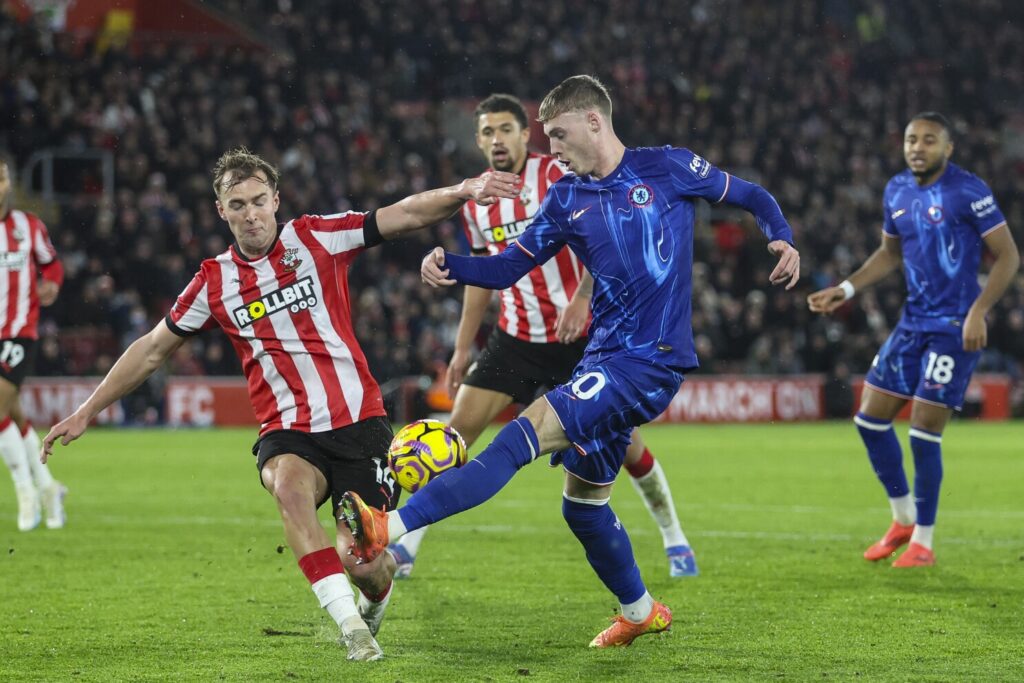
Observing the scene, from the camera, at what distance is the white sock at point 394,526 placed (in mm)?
4555

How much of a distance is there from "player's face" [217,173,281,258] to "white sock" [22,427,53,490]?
15.7ft

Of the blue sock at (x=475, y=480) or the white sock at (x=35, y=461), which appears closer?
the blue sock at (x=475, y=480)

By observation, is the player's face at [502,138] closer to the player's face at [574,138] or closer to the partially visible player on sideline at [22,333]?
the player's face at [574,138]

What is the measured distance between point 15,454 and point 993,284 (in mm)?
6601

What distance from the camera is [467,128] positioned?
1091 inches

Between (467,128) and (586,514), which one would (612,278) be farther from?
(467,128)

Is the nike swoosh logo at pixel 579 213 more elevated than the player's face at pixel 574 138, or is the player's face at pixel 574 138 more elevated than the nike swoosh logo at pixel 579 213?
the player's face at pixel 574 138

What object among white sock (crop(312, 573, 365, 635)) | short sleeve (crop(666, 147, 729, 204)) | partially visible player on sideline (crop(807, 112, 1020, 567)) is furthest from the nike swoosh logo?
partially visible player on sideline (crop(807, 112, 1020, 567))

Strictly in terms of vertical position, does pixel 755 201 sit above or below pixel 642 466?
above

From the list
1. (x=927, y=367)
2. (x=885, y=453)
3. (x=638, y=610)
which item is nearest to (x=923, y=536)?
(x=885, y=453)

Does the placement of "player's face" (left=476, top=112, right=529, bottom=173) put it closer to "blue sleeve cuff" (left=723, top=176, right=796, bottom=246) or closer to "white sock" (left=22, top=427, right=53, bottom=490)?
"blue sleeve cuff" (left=723, top=176, right=796, bottom=246)

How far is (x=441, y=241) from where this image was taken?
22.8 metres

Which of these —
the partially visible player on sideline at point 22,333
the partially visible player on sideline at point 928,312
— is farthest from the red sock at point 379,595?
the partially visible player on sideline at point 22,333

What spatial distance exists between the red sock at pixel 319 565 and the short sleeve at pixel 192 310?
1116 mm
